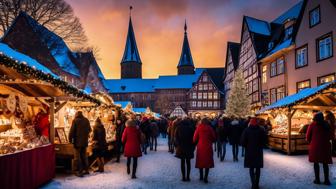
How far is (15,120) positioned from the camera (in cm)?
1262

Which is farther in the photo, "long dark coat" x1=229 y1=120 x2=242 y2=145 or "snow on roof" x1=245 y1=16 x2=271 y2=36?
"snow on roof" x1=245 y1=16 x2=271 y2=36

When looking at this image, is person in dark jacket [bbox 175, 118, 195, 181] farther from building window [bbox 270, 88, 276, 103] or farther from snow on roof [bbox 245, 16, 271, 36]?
snow on roof [bbox 245, 16, 271, 36]

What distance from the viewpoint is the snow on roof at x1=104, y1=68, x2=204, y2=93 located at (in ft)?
310

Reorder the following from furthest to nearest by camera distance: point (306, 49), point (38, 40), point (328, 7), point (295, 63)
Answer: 1. point (38, 40)
2. point (295, 63)
3. point (306, 49)
4. point (328, 7)

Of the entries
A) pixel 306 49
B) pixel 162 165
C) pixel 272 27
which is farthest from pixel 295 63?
pixel 162 165

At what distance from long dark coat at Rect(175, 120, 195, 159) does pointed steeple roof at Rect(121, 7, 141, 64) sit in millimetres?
82231

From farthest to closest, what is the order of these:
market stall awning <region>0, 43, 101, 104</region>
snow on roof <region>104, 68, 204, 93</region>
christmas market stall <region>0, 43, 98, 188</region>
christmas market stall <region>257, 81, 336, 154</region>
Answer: snow on roof <region>104, 68, 204, 93</region> < christmas market stall <region>257, 81, 336, 154</region> < market stall awning <region>0, 43, 101, 104</region> < christmas market stall <region>0, 43, 98, 188</region>

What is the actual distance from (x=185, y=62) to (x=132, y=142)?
3581 inches

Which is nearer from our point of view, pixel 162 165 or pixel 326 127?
pixel 326 127

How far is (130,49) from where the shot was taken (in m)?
95.6

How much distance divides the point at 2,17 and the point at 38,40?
448cm

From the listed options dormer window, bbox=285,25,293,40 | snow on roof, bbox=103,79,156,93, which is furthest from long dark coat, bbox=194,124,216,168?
snow on roof, bbox=103,79,156,93

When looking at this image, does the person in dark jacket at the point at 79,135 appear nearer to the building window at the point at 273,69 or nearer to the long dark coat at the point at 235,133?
the long dark coat at the point at 235,133

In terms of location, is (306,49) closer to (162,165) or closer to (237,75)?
(237,75)
